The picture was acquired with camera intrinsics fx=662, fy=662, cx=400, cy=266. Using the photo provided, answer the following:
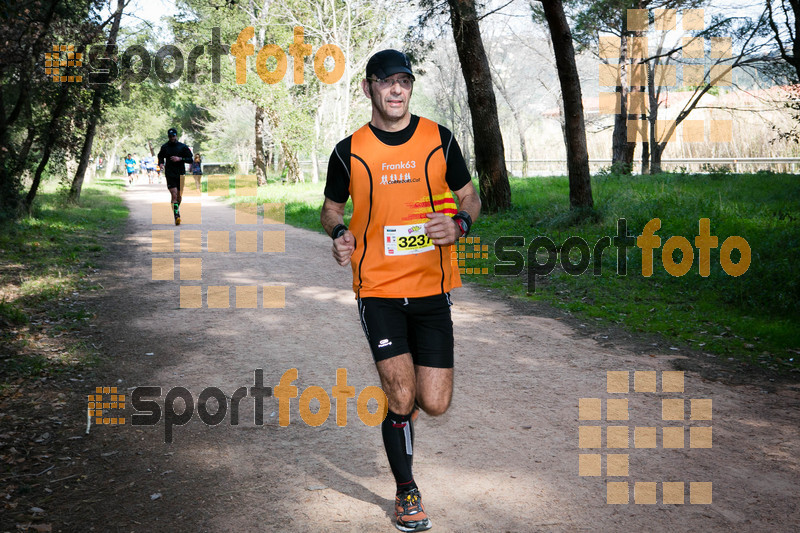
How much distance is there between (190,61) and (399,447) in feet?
125

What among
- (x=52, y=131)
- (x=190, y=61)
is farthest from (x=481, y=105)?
(x=190, y=61)

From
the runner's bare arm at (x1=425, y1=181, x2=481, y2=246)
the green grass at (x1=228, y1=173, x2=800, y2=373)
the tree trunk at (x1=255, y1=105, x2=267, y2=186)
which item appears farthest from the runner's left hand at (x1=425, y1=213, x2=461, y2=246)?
the tree trunk at (x1=255, y1=105, x2=267, y2=186)

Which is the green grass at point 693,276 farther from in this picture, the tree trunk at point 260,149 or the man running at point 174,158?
the tree trunk at point 260,149

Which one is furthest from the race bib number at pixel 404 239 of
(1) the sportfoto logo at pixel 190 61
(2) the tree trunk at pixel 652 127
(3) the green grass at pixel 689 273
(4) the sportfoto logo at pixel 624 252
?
(2) the tree trunk at pixel 652 127

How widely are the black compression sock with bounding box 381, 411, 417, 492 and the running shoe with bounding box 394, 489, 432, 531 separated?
0.19ft

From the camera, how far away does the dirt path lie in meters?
3.75

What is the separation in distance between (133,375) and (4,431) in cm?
140

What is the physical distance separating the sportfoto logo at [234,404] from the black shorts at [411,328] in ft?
5.45

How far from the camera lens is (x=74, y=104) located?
19000 millimetres

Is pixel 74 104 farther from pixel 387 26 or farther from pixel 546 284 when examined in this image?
pixel 387 26

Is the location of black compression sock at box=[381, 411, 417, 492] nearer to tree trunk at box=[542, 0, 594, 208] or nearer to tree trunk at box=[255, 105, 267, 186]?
tree trunk at box=[542, 0, 594, 208]

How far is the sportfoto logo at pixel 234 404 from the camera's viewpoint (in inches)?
208

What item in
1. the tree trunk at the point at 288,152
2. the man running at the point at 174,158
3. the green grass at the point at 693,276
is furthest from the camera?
the tree trunk at the point at 288,152

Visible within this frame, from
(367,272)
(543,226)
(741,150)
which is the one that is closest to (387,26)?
(741,150)
